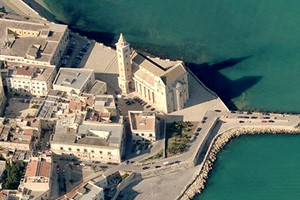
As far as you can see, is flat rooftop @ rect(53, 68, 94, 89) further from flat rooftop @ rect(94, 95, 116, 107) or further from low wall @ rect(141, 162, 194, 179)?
low wall @ rect(141, 162, 194, 179)

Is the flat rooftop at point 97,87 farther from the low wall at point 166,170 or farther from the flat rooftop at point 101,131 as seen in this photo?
the low wall at point 166,170

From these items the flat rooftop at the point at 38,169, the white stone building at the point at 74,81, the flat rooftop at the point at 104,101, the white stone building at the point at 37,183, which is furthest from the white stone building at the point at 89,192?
the white stone building at the point at 74,81

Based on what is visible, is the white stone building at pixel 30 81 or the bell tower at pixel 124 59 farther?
the white stone building at pixel 30 81

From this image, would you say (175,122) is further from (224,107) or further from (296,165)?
(296,165)

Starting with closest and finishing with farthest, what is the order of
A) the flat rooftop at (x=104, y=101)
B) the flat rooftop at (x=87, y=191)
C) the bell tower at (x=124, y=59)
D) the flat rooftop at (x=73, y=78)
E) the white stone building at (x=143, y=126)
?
the flat rooftop at (x=87, y=191), the white stone building at (x=143, y=126), the flat rooftop at (x=104, y=101), the bell tower at (x=124, y=59), the flat rooftop at (x=73, y=78)

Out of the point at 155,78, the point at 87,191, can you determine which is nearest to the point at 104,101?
the point at 155,78

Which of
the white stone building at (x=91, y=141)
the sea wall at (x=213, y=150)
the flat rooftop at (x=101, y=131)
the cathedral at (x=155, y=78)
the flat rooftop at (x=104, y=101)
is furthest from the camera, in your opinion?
the cathedral at (x=155, y=78)
